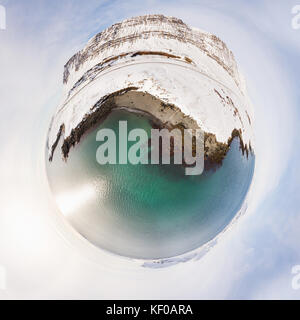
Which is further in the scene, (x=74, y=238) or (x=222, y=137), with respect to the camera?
(x=222, y=137)

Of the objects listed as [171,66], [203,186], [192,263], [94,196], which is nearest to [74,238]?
[94,196]

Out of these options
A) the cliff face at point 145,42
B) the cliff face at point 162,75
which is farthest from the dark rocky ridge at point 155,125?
the cliff face at point 145,42

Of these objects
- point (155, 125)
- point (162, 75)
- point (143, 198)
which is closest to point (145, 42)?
point (162, 75)

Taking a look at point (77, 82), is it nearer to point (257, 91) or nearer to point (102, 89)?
point (102, 89)

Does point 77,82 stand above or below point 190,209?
above

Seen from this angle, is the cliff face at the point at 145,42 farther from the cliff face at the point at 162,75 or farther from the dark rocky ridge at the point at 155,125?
the dark rocky ridge at the point at 155,125
